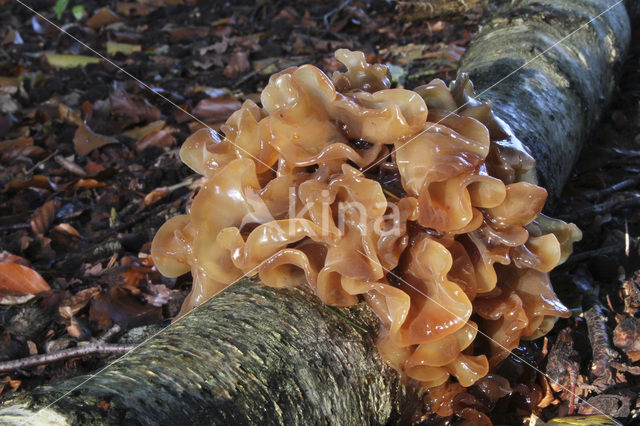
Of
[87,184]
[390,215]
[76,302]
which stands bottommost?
[87,184]

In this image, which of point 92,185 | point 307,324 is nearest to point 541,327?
point 307,324

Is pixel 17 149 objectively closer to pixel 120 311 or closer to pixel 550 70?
pixel 120 311

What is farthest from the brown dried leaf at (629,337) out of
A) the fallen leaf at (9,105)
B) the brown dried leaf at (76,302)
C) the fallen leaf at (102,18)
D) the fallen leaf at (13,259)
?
the fallen leaf at (102,18)

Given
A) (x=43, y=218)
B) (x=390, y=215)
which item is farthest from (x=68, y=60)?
(x=390, y=215)

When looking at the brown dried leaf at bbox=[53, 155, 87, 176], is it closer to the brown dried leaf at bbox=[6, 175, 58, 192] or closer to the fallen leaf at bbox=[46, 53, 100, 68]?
the brown dried leaf at bbox=[6, 175, 58, 192]

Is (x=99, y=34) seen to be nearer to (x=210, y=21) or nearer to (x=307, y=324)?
(x=210, y=21)

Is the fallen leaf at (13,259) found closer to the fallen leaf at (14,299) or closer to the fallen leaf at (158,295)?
the fallen leaf at (14,299)
